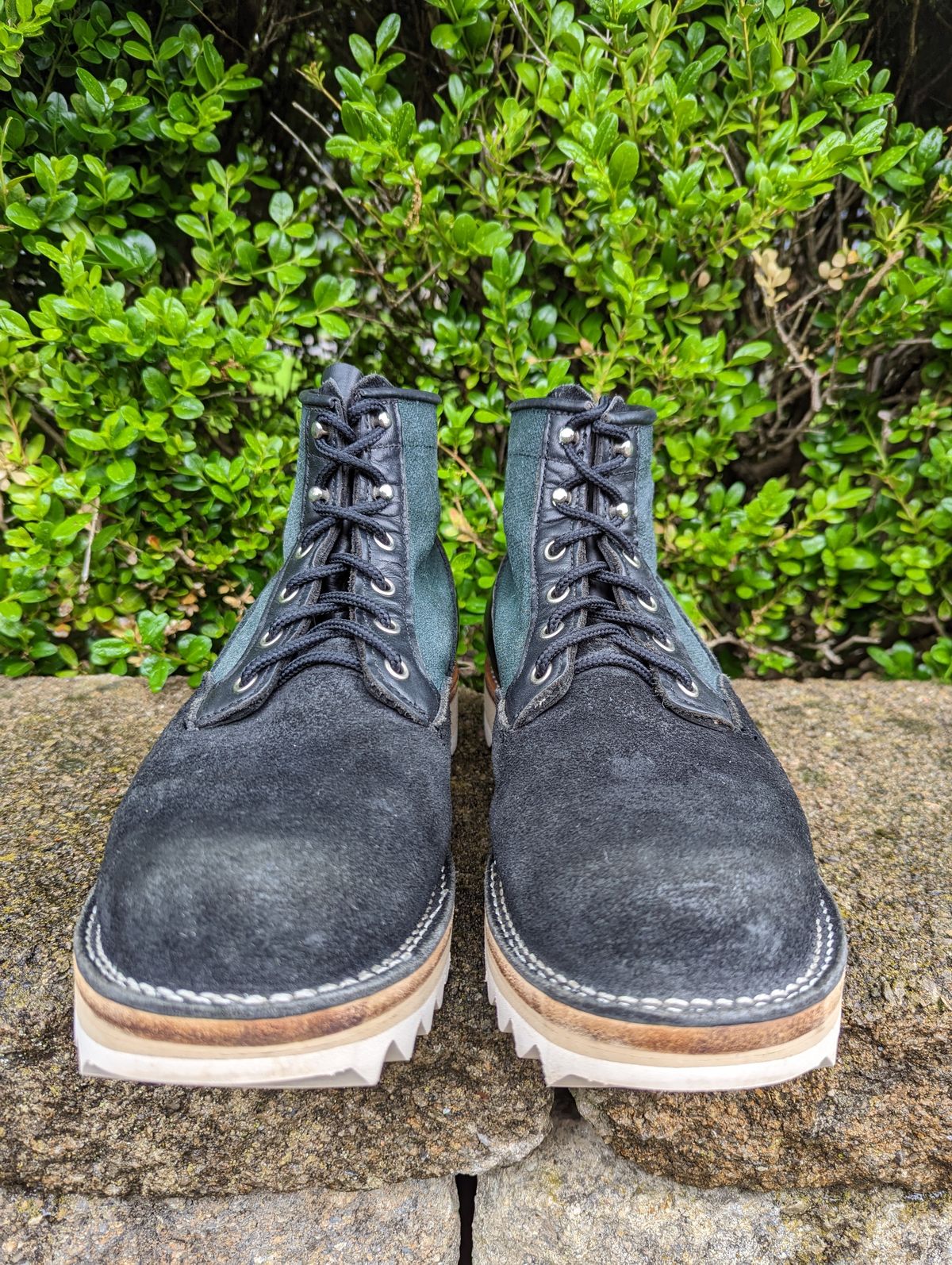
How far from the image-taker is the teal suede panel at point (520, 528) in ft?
5.08

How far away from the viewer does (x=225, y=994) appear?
0.95 m

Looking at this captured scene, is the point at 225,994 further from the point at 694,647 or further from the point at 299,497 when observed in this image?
the point at 694,647

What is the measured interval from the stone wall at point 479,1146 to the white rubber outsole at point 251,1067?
10.8 inches

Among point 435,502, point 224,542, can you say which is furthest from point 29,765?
point 435,502

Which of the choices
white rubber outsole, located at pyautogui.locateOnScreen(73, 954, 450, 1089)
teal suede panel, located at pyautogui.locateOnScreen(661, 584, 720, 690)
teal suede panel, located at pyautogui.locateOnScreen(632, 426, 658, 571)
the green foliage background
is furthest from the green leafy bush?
white rubber outsole, located at pyautogui.locateOnScreen(73, 954, 450, 1089)

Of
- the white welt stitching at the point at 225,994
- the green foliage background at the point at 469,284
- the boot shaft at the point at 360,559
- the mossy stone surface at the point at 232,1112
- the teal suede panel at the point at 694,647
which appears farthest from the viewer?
the green foliage background at the point at 469,284

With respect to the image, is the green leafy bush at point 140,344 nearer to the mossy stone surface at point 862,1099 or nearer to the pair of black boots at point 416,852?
the pair of black boots at point 416,852

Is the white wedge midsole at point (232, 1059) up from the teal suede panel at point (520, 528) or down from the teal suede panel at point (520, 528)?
down

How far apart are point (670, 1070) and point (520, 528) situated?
1.02 m

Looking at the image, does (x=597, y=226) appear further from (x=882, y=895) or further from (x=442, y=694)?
(x=882, y=895)

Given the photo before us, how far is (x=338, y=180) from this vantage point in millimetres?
2156

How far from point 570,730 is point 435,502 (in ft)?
2.14

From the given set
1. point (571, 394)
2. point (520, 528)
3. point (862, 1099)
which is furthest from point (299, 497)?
point (862, 1099)

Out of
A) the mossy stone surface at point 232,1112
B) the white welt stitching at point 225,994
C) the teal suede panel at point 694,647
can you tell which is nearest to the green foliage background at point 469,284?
the teal suede panel at point 694,647
